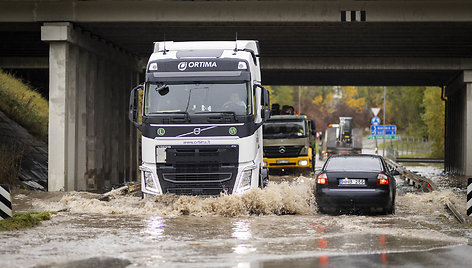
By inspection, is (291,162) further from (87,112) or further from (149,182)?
(149,182)

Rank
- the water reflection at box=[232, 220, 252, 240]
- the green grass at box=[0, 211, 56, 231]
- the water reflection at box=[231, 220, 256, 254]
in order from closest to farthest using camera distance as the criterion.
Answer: the water reflection at box=[231, 220, 256, 254]
the water reflection at box=[232, 220, 252, 240]
the green grass at box=[0, 211, 56, 231]

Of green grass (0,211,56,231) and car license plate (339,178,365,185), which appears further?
car license plate (339,178,365,185)

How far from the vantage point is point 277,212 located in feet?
56.0

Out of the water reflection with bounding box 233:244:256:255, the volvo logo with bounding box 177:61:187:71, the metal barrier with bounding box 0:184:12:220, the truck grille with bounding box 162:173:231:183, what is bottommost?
the water reflection with bounding box 233:244:256:255

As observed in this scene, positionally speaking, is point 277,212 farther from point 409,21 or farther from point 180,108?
point 409,21

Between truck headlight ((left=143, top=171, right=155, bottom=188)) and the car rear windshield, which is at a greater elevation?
the car rear windshield

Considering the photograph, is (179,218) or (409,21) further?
(409,21)

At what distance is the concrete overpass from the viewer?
77.7 ft

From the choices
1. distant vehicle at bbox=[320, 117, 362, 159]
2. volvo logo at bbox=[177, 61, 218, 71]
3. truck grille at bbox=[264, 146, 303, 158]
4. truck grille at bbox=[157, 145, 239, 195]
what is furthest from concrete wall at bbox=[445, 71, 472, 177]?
truck grille at bbox=[157, 145, 239, 195]

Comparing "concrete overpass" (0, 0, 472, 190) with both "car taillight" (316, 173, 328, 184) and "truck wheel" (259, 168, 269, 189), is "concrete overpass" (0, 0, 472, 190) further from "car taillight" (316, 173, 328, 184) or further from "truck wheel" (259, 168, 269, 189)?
"car taillight" (316, 173, 328, 184)

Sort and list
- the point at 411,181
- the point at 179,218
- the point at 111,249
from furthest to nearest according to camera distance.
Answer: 1. the point at 411,181
2. the point at 179,218
3. the point at 111,249

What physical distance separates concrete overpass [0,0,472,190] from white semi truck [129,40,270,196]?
25.0 feet

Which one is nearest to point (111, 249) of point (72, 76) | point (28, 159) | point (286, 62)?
point (72, 76)

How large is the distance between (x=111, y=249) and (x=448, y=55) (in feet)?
86.7
